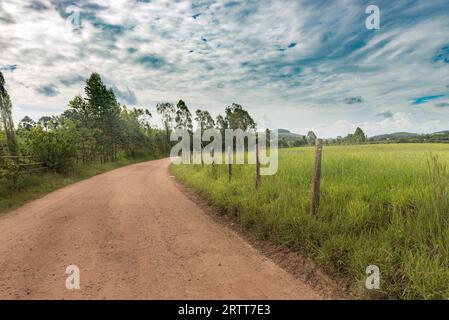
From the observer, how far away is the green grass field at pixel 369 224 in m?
3.05

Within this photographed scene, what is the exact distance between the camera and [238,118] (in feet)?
228

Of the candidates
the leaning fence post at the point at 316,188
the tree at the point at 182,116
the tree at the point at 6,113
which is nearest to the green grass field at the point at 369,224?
the leaning fence post at the point at 316,188

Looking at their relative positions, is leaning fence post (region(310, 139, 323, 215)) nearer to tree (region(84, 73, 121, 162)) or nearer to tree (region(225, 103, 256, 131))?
tree (region(84, 73, 121, 162))

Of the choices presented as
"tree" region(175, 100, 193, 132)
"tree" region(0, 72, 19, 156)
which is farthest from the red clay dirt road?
"tree" region(175, 100, 193, 132)

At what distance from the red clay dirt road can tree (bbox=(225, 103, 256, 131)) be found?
2475 inches

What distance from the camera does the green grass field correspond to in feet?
10.0

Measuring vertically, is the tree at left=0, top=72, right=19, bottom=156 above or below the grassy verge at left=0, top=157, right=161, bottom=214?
above

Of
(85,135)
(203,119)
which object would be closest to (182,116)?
(203,119)

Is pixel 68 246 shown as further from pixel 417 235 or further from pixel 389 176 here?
pixel 389 176

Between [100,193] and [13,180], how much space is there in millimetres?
4010

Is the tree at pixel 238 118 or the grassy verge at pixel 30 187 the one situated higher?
the tree at pixel 238 118

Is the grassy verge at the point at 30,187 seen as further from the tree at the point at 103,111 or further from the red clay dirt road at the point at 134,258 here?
the tree at the point at 103,111

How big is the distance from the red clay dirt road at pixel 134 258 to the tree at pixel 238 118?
62866 millimetres

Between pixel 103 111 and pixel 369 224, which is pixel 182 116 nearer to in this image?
pixel 103 111
